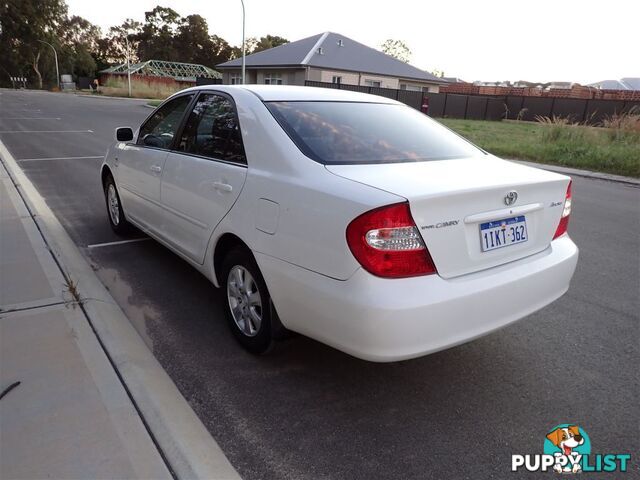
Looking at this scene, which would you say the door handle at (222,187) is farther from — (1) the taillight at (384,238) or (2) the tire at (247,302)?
(1) the taillight at (384,238)

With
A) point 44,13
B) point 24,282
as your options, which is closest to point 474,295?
point 24,282

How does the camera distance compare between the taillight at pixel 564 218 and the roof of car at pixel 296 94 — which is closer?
the taillight at pixel 564 218

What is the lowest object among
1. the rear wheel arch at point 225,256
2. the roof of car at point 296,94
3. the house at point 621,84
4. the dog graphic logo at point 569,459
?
the dog graphic logo at point 569,459

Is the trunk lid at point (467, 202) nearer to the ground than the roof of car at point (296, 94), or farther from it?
nearer to the ground

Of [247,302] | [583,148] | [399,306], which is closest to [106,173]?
[247,302]

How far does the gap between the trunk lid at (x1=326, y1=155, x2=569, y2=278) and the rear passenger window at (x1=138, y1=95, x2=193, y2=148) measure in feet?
6.72

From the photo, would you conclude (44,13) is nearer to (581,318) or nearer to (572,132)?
(572,132)

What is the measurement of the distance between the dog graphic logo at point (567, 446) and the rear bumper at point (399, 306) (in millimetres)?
617

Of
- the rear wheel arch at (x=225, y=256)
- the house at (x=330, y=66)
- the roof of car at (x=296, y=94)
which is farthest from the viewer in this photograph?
the house at (x=330, y=66)

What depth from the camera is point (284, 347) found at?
3.35 metres

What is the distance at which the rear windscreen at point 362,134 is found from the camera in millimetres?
3002

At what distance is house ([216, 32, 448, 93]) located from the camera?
3739cm

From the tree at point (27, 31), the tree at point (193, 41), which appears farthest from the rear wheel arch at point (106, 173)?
the tree at point (193, 41)

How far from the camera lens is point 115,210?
559 cm
